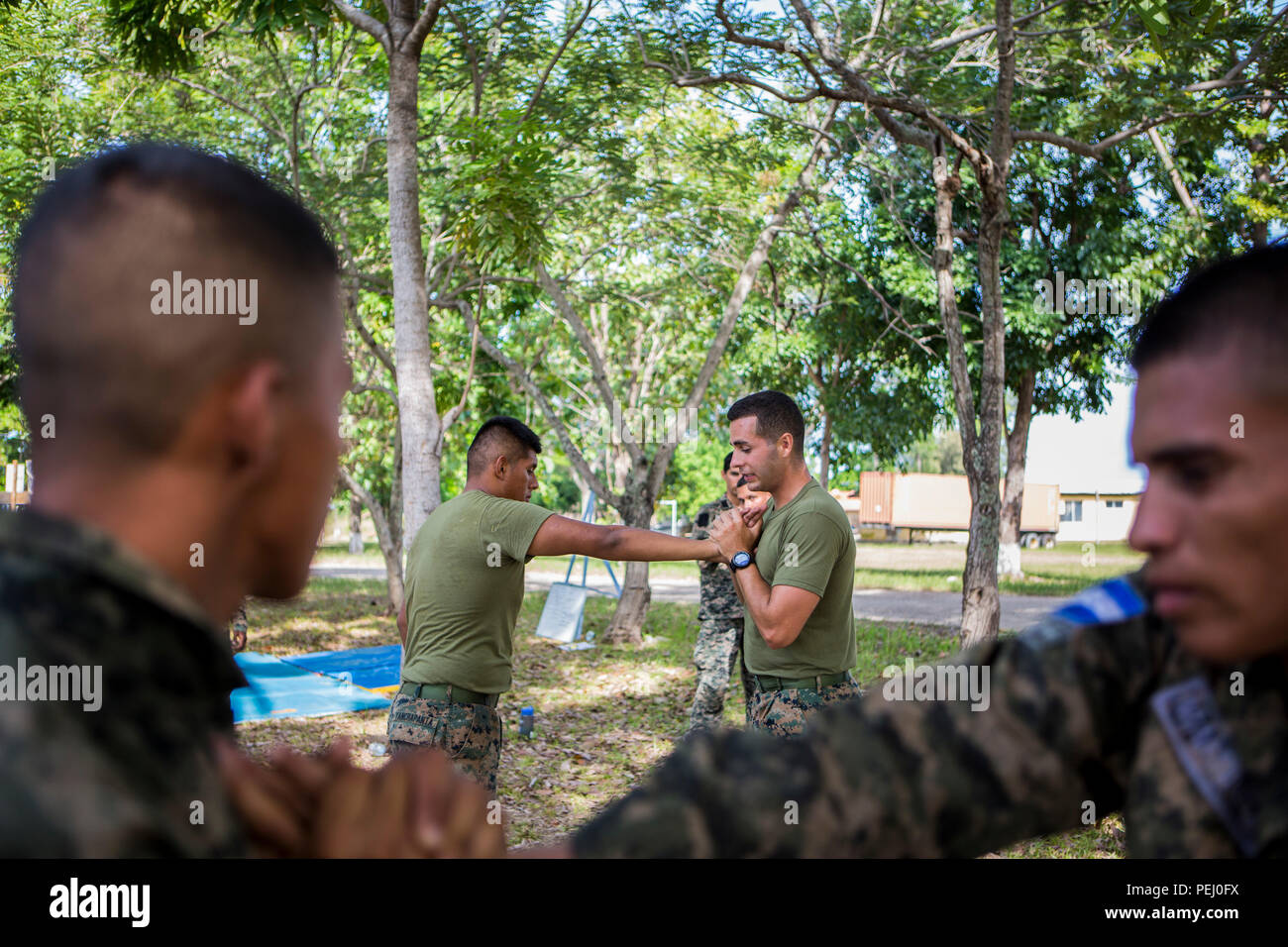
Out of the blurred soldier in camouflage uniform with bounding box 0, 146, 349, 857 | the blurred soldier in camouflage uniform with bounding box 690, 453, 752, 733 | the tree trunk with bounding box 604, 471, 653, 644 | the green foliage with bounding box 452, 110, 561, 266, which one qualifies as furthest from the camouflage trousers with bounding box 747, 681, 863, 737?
the tree trunk with bounding box 604, 471, 653, 644

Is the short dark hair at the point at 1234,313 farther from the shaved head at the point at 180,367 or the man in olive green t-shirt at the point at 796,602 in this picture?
the man in olive green t-shirt at the point at 796,602

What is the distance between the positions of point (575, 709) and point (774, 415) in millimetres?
6524

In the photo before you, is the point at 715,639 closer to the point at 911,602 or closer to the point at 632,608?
the point at 632,608

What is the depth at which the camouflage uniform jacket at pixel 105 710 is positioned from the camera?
76cm

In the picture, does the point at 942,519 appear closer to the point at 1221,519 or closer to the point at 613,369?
the point at 613,369

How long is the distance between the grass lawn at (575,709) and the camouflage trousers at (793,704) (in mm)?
2246

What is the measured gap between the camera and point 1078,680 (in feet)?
4.33

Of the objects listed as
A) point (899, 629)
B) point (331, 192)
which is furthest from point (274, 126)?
point (899, 629)

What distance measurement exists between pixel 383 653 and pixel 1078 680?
1287cm

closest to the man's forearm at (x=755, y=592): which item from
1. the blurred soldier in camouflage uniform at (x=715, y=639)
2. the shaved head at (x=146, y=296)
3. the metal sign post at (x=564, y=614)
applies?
the blurred soldier in camouflage uniform at (x=715, y=639)

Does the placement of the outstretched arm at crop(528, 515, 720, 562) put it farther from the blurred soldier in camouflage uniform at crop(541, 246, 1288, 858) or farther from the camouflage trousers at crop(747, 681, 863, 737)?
the blurred soldier in camouflage uniform at crop(541, 246, 1288, 858)

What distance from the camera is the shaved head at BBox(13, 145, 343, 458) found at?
3.22ft

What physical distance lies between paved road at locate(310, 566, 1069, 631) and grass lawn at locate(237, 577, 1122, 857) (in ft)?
5.03

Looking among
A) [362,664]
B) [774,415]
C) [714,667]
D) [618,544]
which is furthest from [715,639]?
[362,664]
